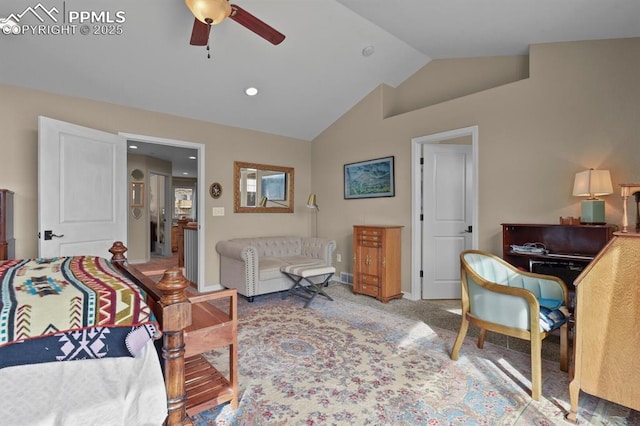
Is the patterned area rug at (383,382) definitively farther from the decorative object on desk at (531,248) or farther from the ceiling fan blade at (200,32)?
the ceiling fan blade at (200,32)

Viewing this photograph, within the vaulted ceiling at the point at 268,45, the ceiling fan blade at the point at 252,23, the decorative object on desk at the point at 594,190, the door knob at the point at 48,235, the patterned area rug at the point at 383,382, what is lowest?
the patterned area rug at the point at 383,382

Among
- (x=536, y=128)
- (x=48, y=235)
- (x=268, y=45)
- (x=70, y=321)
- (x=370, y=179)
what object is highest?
(x=268, y=45)

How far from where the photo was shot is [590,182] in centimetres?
262

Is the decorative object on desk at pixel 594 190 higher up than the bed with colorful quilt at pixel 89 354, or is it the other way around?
the decorative object on desk at pixel 594 190

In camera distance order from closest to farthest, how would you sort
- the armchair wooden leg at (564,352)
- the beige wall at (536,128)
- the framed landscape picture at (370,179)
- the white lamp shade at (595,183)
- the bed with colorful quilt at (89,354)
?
the bed with colorful quilt at (89,354) < the armchair wooden leg at (564,352) < the white lamp shade at (595,183) < the beige wall at (536,128) < the framed landscape picture at (370,179)

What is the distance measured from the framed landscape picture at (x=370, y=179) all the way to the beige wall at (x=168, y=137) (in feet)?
3.15

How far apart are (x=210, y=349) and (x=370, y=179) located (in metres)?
3.48

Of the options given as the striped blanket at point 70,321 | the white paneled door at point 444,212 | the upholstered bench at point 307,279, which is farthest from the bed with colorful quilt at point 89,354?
the white paneled door at point 444,212

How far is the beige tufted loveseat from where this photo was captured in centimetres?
394

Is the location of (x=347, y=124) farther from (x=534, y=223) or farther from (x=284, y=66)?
(x=534, y=223)

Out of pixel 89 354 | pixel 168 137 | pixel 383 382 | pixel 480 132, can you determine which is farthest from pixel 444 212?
pixel 89 354

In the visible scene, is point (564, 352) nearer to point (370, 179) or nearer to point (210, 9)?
point (370, 179)

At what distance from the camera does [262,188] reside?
16.6 ft

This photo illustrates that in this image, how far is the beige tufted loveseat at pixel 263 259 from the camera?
3.94m
